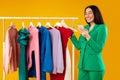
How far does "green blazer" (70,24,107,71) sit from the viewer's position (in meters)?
2.96

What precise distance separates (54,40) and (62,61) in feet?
0.89

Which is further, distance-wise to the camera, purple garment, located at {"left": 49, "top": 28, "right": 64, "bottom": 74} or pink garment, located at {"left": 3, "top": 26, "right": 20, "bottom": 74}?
purple garment, located at {"left": 49, "top": 28, "right": 64, "bottom": 74}

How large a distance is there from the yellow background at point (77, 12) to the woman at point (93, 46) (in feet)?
3.05

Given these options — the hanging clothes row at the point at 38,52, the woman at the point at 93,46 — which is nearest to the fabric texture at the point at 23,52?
the hanging clothes row at the point at 38,52

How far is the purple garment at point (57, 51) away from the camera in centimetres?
329

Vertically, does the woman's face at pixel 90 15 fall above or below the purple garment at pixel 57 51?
above

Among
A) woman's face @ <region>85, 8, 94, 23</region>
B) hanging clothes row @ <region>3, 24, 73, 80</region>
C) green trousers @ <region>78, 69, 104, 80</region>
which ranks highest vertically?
woman's face @ <region>85, 8, 94, 23</region>

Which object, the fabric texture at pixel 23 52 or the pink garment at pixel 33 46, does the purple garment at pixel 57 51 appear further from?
the fabric texture at pixel 23 52

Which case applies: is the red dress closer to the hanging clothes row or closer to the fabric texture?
the hanging clothes row

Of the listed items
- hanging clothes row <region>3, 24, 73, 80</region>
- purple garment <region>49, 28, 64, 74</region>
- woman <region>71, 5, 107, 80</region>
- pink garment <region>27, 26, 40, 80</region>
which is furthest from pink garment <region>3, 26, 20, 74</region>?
woman <region>71, 5, 107, 80</region>

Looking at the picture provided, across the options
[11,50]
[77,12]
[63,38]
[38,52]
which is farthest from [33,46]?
[77,12]

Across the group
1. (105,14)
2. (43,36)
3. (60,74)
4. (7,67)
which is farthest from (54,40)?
(105,14)

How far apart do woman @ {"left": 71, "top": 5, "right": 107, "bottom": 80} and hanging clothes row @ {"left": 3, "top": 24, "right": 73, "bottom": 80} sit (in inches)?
11.8

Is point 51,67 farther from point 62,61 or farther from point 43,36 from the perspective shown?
point 43,36
